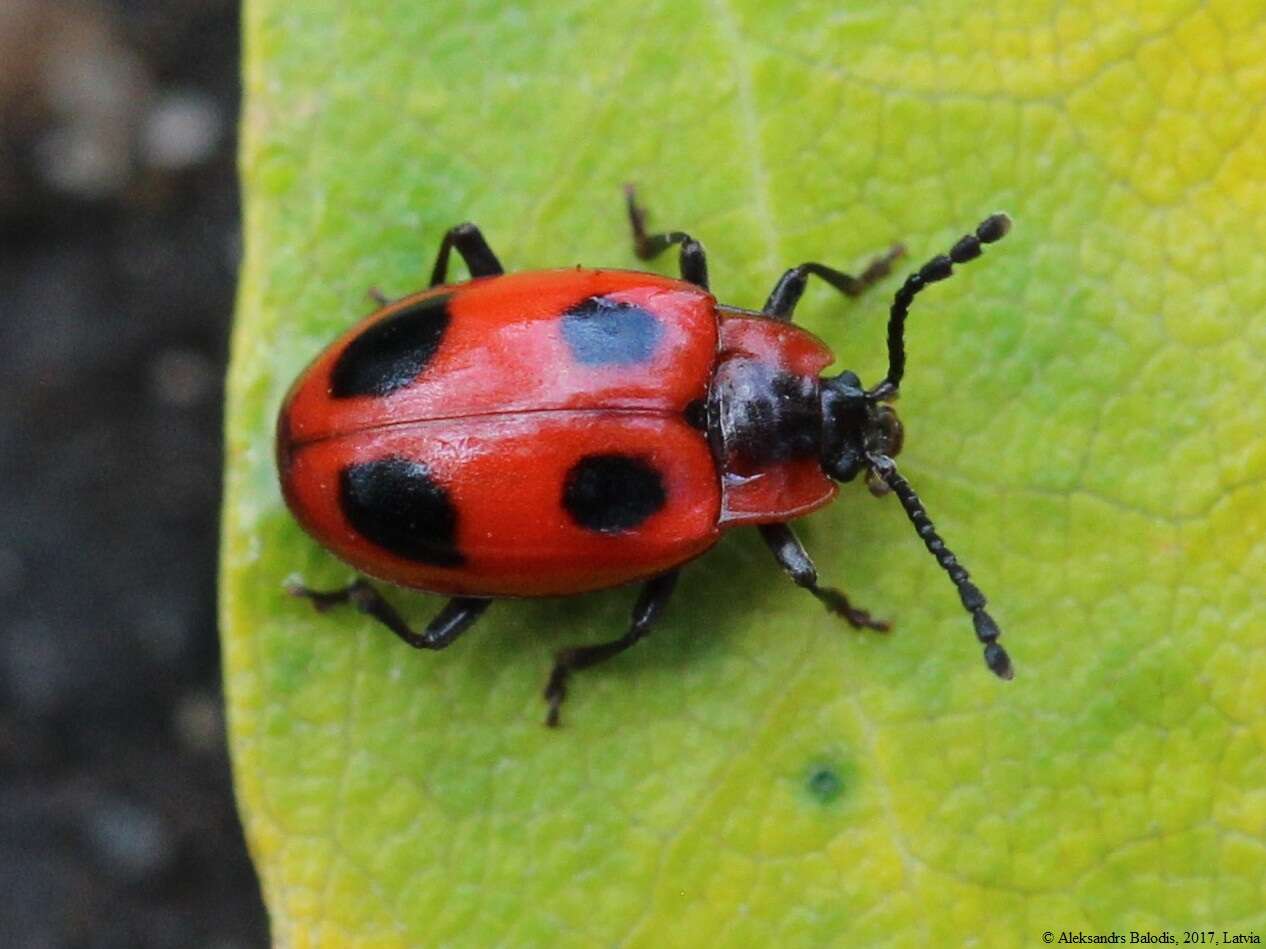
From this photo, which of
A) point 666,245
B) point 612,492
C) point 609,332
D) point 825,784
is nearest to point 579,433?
point 612,492

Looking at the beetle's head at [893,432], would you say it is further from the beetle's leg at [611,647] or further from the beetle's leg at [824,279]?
the beetle's leg at [611,647]

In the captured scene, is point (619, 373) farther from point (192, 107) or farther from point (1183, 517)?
point (192, 107)

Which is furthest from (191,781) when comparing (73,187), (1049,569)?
(1049,569)

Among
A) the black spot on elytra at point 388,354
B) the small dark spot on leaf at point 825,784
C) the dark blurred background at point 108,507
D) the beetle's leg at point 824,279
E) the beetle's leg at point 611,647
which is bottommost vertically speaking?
the dark blurred background at point 108,507

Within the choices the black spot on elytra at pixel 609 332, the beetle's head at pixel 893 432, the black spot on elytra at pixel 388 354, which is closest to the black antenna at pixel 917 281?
the beetle's head at pixel 893 432

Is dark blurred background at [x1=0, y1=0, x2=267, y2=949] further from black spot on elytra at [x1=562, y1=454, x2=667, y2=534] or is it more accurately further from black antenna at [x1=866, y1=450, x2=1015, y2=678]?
black antenna at [x1=866, y1=450, x2=1015, y2=678]
